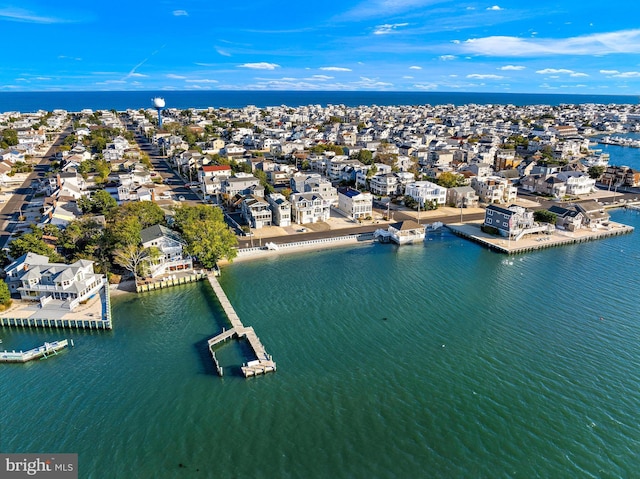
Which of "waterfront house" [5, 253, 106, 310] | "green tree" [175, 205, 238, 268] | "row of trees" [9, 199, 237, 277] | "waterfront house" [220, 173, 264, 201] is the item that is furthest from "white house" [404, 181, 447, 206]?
"waterfront house" [5, 253, 106, 310]

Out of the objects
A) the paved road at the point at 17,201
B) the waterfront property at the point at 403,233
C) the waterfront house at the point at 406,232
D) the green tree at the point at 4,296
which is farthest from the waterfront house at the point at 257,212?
the paved road at the point at 17,201

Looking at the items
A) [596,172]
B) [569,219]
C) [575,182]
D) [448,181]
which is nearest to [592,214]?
[569,219]

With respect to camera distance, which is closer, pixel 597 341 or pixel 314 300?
pixel 597 341

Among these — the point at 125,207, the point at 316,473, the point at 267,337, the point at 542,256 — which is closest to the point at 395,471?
the point at 316,473

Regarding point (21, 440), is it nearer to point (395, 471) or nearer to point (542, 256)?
point (395, 471)

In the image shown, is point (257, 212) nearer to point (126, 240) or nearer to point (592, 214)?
point (126, 240)

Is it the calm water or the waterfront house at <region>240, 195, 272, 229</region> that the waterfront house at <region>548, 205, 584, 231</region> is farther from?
the waterfront house at <region>240, 195, 272, 229</region>

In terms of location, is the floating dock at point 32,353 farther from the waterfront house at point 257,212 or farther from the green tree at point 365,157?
the green tree at point 365,157

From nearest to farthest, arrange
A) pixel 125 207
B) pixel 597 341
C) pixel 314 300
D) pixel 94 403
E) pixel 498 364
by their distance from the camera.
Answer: pixel 94 403, pixel 498 364, pixel 597 341, pixel 314 300, pixel 125 207
